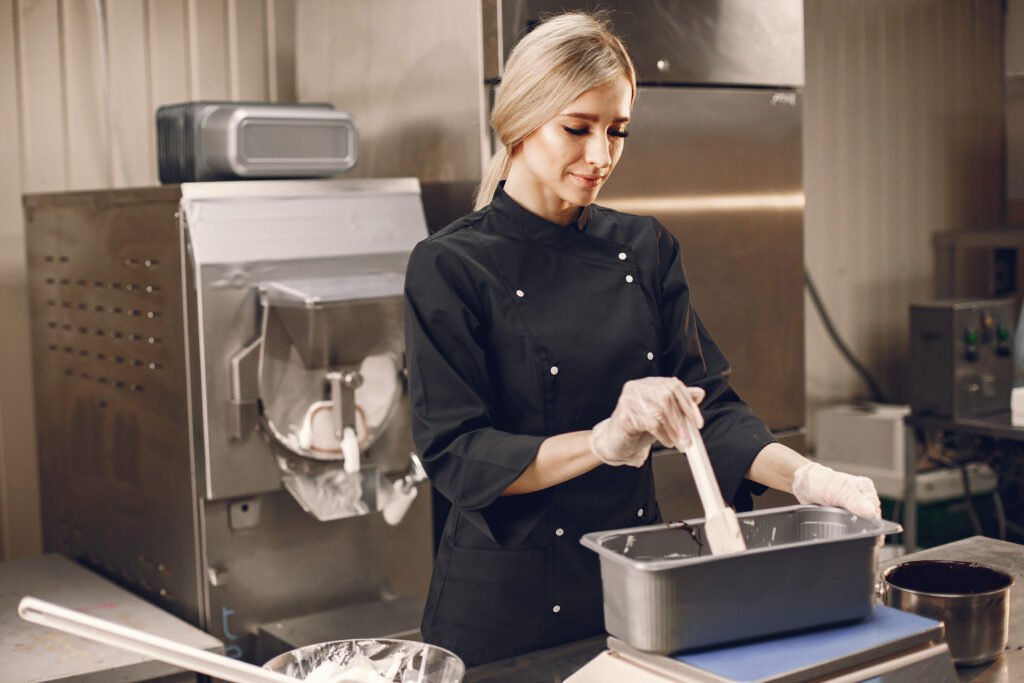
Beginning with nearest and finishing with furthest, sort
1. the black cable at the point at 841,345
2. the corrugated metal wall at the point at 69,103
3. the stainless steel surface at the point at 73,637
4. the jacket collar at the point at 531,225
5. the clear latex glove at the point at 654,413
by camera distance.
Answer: the clear latex glove at the point at 654,413
the jacket collar at the point at 531,225
the stainless steel surface at the point at 73,637
the corrugated metal wall at the point at 69,103
the black cable at the point at 841,345

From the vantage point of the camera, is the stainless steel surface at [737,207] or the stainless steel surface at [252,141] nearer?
the stainless steel surface at [252,141]

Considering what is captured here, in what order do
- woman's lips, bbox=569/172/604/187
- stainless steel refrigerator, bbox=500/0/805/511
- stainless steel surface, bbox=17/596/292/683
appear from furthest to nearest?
1. stainless steel refrigerator, bbox=500/0/805/511
2. woman's lips, bbox=569/172/604/187
3. stainless steel surface, bbox=17/596/292/683

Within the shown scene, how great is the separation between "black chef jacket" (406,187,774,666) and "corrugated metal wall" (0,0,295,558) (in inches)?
63.4

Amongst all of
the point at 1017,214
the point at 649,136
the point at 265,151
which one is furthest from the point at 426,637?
the point at 1017,214

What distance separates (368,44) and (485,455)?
1571mm

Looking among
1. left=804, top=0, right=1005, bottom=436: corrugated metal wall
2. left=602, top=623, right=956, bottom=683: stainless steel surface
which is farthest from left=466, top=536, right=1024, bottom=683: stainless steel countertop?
left=804, top=0, right=1005, bottom=436: corrugated metal wall

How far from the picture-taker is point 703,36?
8.84 ft

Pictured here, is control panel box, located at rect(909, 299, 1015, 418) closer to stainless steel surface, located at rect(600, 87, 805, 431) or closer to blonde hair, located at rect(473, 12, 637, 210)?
stainless steel surface, located at rect(600, 87, 805, 431)

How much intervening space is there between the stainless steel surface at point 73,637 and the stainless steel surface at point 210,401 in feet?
0.26

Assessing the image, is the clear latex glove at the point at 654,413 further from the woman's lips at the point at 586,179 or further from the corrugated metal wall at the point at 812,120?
the corrugated metal wall at the point at 812,120

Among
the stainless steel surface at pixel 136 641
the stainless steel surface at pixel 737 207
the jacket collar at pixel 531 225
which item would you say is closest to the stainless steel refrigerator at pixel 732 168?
the stainless steel surface at pixel 737 207

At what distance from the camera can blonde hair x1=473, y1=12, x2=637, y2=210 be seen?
1577 mm

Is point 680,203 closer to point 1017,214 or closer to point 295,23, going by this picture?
point 295,23

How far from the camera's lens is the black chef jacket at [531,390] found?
1.58 m
